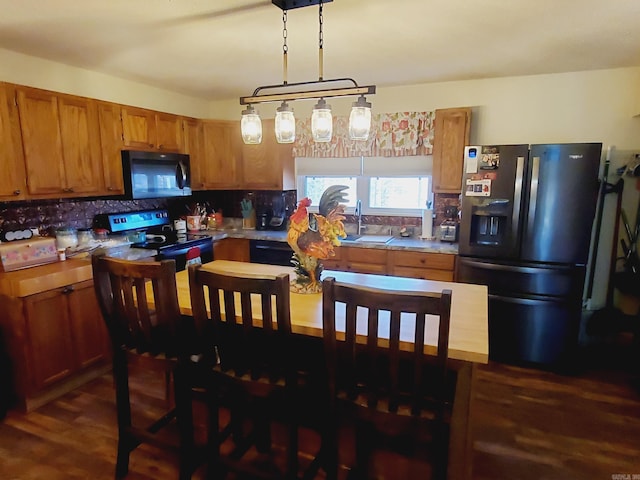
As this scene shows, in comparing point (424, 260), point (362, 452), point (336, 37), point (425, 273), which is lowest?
point (362, 452)

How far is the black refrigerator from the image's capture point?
2822 millimetres

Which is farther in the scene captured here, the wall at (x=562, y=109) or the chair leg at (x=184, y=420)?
the wall at (x=562, y=109)

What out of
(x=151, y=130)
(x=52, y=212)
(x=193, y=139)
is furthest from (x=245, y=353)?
(x=193, y=139)

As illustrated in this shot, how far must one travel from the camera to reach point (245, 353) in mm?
1587

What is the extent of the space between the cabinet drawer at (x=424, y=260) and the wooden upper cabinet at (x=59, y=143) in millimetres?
2578

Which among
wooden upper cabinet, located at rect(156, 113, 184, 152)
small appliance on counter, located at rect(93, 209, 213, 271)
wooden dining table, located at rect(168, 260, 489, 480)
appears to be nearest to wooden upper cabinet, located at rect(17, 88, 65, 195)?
small appliance on counter, located at rect(93, 209, 213, 271)

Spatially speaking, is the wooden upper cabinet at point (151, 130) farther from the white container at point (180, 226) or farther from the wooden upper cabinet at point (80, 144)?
the white container at point (180, 226)

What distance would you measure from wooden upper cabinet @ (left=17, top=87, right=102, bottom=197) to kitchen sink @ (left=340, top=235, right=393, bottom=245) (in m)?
2.21

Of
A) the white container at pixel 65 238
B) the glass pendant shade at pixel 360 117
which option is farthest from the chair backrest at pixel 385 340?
the white container at pixel 65 238

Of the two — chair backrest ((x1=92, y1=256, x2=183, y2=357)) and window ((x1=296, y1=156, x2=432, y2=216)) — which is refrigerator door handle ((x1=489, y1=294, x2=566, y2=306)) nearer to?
window ((x1=296, y1=156, x2=432, y2=216))

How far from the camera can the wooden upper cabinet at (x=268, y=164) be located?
4.09 m

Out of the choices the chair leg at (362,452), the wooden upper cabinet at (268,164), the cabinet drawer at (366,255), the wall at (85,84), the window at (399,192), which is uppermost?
the wall at (85,84)

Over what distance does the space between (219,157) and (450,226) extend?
2.50 metres

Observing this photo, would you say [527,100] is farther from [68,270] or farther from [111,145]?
[68,270]
